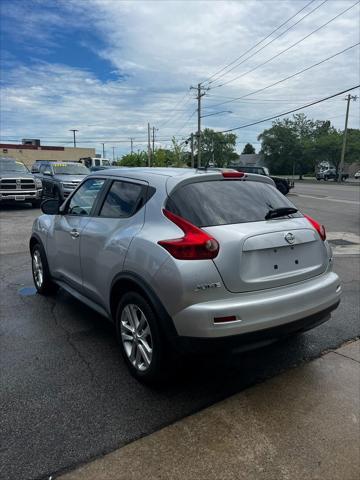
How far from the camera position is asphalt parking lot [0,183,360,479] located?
2.44m

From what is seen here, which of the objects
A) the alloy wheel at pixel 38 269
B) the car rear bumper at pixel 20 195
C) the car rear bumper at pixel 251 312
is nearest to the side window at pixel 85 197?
the alloy wheel at pixel 38 269

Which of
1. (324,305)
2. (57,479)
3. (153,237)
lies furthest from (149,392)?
(324,305)

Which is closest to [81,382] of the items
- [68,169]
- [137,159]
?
[68,169]

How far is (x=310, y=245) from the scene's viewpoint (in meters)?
3.13

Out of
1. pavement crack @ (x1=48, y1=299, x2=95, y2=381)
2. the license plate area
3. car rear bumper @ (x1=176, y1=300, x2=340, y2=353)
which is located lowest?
pavement crack @ (x1=48, y1=299, x2=95, y2=381)

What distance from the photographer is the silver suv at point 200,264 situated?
2.62 meters

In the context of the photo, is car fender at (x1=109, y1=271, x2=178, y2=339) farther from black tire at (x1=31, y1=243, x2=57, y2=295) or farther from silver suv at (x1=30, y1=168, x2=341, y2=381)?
black tire at (x1=31, y1=243, x2=57, y2=295)

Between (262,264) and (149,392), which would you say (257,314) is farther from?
(149,392)

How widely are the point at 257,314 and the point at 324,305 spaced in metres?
0.75

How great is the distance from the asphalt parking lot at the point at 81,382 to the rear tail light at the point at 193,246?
743mm

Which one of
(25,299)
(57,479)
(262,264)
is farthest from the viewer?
(25,299)

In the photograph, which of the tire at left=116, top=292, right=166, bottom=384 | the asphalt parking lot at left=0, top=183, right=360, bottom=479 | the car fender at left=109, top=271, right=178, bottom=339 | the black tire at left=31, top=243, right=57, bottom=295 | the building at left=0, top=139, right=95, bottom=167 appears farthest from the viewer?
the building at left=0, top=139, right=95, bottom=167

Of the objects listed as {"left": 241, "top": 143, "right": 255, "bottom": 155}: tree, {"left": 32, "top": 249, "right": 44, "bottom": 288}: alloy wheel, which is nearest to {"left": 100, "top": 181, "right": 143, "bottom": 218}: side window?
{"left": 32, "top": 249, "right": 44, "bottom": 288}: alloy wheel

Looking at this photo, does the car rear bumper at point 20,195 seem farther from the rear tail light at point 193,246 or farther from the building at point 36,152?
the building at point 36,152
